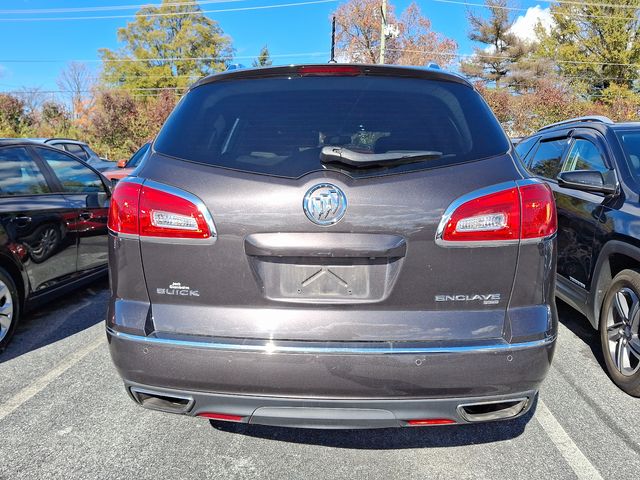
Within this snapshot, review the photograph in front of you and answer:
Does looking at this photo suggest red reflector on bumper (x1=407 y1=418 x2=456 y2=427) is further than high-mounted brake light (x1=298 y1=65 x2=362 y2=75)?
No

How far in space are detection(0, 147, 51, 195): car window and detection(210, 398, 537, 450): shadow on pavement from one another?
2.63 m

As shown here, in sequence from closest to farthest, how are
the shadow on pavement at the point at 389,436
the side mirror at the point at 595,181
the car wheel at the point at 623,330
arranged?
the shadow on pavement at the point at 389,436
the car wheel at the point at 623,330
the side mirror at the point at 595,181

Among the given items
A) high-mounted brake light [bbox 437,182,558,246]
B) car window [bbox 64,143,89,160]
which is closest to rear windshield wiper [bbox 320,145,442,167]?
high-mounted brake light [bbox 437,182,558,246]

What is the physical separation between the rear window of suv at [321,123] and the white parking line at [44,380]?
1954 mm

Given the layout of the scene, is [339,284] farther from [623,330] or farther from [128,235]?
[623,330]

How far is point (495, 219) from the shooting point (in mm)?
1898

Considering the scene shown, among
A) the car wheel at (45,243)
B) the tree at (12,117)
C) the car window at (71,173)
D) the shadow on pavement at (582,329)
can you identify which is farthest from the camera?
the tree at (12,117)

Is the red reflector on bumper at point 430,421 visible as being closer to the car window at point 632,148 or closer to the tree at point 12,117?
the car window at point 632,148

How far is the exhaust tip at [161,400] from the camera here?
6.62ft

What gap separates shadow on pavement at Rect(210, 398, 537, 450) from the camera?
2590 millimetres

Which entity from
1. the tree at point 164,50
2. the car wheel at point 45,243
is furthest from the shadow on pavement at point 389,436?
the tree at point 164,50

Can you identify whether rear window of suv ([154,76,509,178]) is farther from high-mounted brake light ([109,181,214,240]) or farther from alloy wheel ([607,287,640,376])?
alloy wheel ([607,287,640,376])

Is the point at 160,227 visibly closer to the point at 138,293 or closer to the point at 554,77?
the point at 138,293

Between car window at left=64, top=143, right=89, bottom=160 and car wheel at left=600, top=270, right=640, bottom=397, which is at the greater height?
car window at left=64, top=143, right=89, bottom=160
